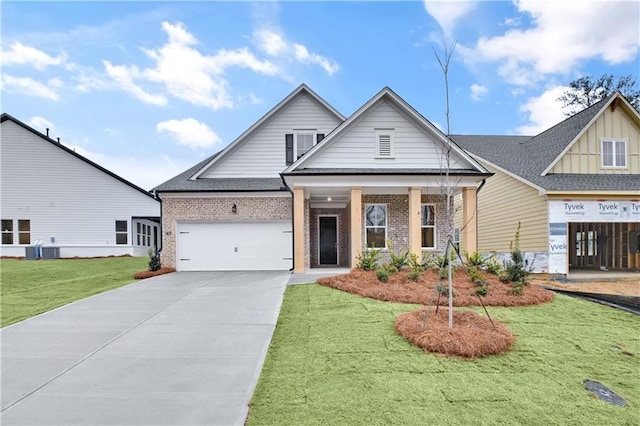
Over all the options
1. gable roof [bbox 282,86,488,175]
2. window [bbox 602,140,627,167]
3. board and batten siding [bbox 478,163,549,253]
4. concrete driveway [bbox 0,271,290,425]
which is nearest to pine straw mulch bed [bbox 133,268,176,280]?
concrete driveway [bbox 0,271,290,425]

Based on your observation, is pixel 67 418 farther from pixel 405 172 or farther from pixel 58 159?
pixel 58 159

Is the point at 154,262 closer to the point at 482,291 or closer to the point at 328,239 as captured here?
the point at 328,239

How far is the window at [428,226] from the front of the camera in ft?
46.6

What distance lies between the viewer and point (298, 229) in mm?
11977

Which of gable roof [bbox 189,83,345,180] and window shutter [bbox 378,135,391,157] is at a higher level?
gable roof [bbox 189,83,345,180]

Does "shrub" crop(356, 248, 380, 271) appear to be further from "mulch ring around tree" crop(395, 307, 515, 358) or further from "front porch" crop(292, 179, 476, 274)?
"mulch ring around tree" crop(395, 307, 515, 358)

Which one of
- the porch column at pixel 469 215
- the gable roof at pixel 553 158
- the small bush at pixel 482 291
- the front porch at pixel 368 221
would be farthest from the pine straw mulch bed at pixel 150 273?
the gable roof at pixel 553 158

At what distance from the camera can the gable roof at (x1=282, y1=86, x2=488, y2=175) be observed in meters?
12.5

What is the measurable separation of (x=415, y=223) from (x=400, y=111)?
4174 millimetres

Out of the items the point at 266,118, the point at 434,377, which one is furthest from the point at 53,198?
the point at 434,377

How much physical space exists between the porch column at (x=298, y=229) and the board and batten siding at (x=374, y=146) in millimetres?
1396

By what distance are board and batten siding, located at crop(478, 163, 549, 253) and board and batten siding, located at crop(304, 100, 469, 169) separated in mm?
3885

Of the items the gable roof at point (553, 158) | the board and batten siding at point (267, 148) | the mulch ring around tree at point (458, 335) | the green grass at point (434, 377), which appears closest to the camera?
the green grass at point (434, 377)

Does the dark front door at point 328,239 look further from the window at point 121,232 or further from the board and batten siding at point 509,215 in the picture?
the window at point 121,232
